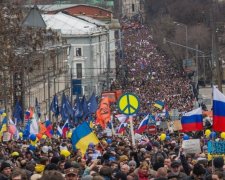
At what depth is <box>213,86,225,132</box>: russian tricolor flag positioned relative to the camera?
63.4 feet

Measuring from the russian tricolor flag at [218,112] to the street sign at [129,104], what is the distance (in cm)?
350

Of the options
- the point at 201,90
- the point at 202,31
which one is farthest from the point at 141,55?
the point at 201,90

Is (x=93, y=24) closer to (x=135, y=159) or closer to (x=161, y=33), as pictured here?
(x=161, y=33)

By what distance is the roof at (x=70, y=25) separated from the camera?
90787 millimetres

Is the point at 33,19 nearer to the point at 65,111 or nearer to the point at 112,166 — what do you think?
the point at 65,111

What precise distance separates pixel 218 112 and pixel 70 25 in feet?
241

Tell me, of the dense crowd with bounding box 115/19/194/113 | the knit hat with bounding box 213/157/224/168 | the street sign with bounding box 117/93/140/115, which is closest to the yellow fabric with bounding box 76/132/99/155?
the street sign with bounding box 117/93/140/115

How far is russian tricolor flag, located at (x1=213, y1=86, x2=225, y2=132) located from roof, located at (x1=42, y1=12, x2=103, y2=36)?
68383 millimetres

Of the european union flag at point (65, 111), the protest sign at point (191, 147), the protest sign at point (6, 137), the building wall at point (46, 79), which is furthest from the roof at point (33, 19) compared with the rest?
the building wall at point (46, 79)

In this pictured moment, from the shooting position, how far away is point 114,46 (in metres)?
114

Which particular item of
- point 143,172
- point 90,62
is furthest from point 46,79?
point 143,172

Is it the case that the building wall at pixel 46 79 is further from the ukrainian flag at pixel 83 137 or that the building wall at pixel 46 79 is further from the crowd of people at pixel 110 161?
the ukrainian flag at pixel 83 137

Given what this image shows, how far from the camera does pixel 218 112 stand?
63.7 ft

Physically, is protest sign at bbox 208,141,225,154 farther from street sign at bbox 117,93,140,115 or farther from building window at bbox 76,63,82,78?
building window at bbox 76,63,82,78
